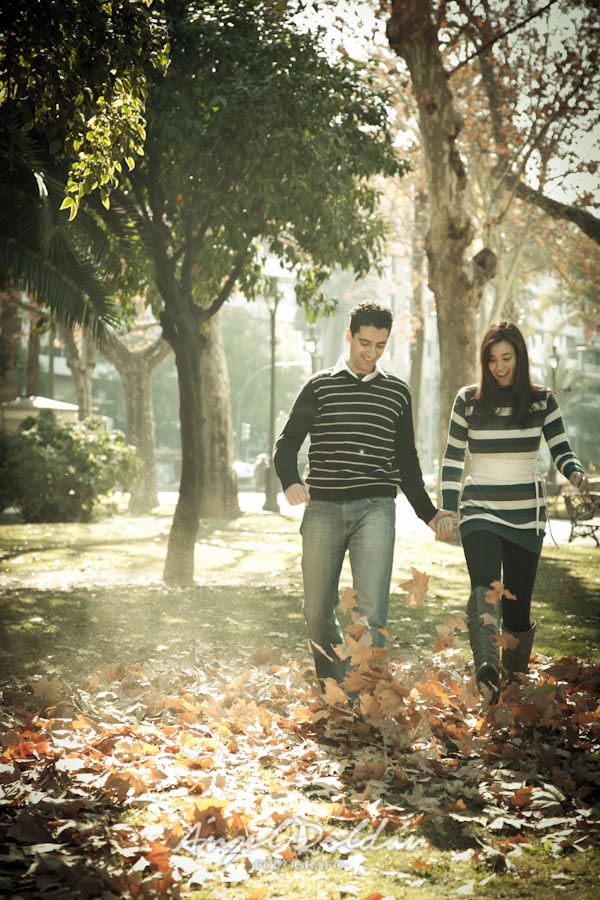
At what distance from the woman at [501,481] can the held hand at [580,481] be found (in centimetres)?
3

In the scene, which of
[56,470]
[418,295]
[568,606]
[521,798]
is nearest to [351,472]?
[521,798]

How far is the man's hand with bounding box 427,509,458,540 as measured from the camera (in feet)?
17.7

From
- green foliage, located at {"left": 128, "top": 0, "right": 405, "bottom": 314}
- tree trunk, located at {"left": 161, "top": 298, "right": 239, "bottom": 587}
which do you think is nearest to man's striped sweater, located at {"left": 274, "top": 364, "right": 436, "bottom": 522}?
green foliage, located at {"left": 128, "top": 0, "right": 405, "bottom": 314}

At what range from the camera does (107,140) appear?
6.92m

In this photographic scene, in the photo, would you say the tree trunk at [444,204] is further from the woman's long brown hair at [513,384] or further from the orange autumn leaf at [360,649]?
the orange autumn leaf at [360,649]

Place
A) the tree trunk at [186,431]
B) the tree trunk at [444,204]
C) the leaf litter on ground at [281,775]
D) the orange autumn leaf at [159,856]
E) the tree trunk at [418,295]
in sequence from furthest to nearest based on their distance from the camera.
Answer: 1. the tree trunk at [418,295]
2. the tree trunk at [444,204]
3. the tree trunk at [186,431]
4. the leaf litter on ground at [281,775]
5. the orange autumn leaf at [159,856]

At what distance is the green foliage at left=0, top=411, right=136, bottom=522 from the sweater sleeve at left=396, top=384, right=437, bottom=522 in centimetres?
1491

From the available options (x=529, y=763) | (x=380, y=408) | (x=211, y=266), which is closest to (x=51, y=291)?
(x=211, y=266)

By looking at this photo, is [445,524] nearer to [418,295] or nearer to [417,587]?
[417,587]

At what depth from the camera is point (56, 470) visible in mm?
19672

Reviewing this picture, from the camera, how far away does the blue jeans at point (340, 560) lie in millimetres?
5250

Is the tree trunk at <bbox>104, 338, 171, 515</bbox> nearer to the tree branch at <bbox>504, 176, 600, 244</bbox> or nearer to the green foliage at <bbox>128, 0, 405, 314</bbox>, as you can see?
the tree branch at <bbox>504, 176, 600, 244</bbox>

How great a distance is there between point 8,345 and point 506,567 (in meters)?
22.1

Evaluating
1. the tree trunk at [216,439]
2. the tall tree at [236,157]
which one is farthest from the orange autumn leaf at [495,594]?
the tree trunk at [216,439]
